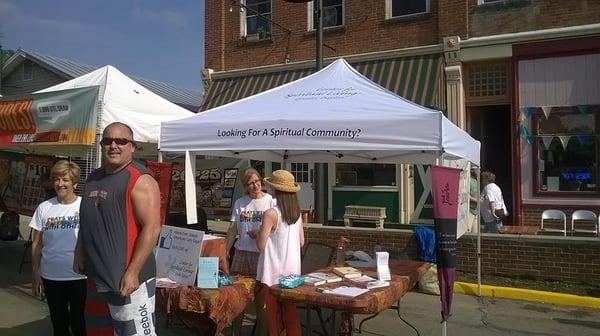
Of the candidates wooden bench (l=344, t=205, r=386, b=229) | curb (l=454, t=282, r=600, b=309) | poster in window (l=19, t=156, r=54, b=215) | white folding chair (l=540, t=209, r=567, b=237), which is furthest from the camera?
wooden bench (l=344, t=205, r=386, b=229)

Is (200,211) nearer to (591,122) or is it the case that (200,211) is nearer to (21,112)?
(21,112)

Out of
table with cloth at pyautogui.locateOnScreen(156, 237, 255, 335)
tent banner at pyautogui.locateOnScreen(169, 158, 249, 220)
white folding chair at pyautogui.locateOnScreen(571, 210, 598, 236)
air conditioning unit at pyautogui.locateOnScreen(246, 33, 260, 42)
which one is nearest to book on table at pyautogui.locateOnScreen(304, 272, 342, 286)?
table with cloth at pyautogui.locateOnScreen(156, 237, 255, 335)

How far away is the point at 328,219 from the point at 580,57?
22.7 feet

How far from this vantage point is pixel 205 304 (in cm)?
449

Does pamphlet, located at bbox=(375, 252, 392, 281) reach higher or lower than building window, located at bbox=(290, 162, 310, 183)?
lower

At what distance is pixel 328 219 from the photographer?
46.6 ft

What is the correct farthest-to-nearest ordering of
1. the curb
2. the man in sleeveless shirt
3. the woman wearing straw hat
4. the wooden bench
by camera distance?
the wooden bench < the curb < the woman wearing straw hat < the man in sleeveless shirt

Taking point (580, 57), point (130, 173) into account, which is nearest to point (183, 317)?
point (130, 173)

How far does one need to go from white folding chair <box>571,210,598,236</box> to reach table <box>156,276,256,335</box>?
8.46 meters

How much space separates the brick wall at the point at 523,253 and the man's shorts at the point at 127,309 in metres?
4.87

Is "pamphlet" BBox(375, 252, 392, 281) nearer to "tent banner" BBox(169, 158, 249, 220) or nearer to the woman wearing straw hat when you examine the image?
the woman wearing straw hat

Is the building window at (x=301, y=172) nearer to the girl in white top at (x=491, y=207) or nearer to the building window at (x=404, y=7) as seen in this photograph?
the building window at (x=404, y=7)

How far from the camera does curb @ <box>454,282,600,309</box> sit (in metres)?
7.15

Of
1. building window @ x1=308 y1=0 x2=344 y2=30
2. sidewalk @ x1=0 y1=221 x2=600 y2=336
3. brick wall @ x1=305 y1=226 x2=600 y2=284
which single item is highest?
building window @ x1=308 y1=0 x2=344 y2=30
